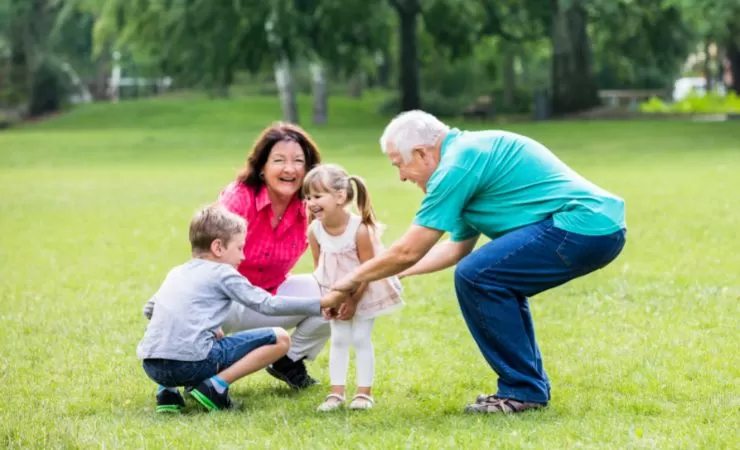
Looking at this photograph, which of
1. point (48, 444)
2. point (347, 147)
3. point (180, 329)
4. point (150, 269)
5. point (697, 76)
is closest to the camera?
point (48, 444)

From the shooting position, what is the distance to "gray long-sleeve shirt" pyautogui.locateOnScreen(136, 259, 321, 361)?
668cm

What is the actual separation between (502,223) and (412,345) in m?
2.39

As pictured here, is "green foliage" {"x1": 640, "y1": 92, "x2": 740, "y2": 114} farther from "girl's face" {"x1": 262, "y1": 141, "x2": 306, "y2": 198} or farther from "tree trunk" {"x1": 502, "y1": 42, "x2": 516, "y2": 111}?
"girl's face" {"x1": 262, "y1": 141, "x2": 306, "y2": 198}

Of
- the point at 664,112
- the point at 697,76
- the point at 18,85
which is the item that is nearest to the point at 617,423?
the point at 664,112

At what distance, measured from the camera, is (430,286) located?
11.5 meters

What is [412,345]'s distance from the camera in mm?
8781

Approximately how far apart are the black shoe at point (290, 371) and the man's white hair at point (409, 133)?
1688 millimetres

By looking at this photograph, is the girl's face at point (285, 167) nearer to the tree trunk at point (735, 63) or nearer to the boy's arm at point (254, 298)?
the boy's arm at point (254, 298)

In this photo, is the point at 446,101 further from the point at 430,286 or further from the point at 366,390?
the point at 366,390

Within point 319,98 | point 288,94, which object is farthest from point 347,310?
point 319,98

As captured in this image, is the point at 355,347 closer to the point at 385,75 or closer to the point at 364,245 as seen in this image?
the point at 364,245

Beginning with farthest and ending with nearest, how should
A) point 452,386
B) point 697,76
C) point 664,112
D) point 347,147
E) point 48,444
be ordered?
point 697,76, point 664,112, point 347,147, point 452,386, point 48,444

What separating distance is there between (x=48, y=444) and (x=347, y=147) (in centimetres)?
2710

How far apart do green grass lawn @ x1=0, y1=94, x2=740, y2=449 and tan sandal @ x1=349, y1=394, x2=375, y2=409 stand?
0.06 metres
